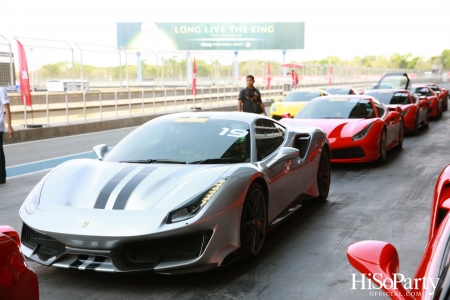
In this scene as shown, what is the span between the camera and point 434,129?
710 inches

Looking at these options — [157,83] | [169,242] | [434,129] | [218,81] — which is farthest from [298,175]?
[218,81]

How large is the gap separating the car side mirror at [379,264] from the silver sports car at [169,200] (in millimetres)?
1915

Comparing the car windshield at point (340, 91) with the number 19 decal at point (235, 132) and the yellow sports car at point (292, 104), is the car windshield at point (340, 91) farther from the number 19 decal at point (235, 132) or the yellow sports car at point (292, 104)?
the number 19 decal at point (235, 132)

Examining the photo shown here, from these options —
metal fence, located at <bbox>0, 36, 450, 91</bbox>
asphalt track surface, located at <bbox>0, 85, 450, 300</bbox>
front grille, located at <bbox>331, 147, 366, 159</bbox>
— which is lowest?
asphalt track surface, located at <bbox>0, 85, 450, 300</bbox>

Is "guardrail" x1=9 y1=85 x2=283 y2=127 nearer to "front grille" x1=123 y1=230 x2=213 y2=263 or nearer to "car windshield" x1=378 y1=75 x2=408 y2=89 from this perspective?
"car windshield" x1=378 y1=75 x2=408 y2=89

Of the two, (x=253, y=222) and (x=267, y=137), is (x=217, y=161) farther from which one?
(x=267, y=137)

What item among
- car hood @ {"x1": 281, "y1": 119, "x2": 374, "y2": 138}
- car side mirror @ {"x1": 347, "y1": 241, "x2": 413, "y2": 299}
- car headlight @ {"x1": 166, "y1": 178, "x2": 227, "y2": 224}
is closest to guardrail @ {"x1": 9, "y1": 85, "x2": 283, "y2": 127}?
car hood @ {"x1": 281, "y1": 119, "x2": 374, "y2": 138}

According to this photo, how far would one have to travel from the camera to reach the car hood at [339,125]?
997cm

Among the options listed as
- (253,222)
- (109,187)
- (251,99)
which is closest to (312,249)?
(253,222)

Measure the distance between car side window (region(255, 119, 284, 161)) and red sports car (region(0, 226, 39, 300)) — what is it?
2.97 metres

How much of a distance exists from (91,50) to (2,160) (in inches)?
517

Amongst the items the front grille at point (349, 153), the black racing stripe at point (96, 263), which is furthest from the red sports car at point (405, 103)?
the black racing stripe at point (96, 263)

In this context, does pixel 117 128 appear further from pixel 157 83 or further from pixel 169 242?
pixel 169 242

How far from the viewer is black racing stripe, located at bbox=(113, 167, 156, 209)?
170 inches
